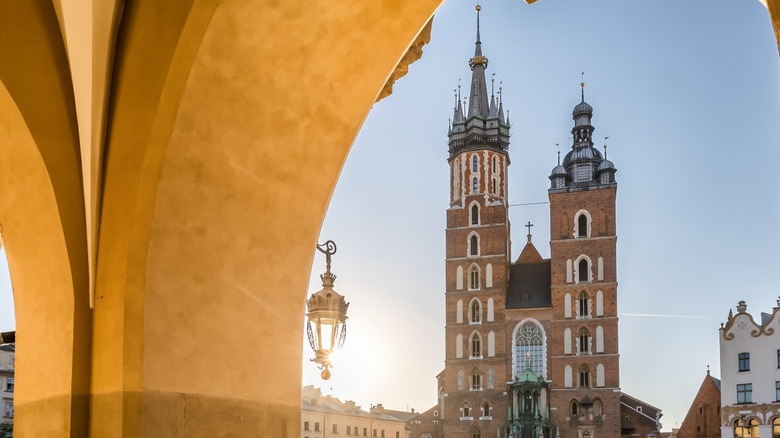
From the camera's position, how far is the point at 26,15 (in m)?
3.43

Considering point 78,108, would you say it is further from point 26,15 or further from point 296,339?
point 296,339

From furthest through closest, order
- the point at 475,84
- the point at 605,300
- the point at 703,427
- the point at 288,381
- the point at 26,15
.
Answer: the point at 475,84 < the point at 605,300 < the point at 703,427 < the point at 288,381 < the point at 26,15

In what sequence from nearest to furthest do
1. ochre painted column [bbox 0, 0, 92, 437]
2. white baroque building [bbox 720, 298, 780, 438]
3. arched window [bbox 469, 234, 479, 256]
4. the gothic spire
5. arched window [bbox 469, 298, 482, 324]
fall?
ochre painted column [bbox 0, 0, 92, 437], white baroque building [bbox 720, 298, 780, 438], arched window [bbox 469, 298, 482, 324], arched window [bbox 469, 234, 479, 256], the gothic spire

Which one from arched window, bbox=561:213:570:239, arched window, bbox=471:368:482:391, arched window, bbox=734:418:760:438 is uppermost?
arched window, bbox=561:213:570:239

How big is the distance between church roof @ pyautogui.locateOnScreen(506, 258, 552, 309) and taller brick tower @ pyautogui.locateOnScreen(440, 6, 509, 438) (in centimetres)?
118

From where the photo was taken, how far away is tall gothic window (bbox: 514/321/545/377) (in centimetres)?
6266

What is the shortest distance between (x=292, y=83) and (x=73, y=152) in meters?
0.93

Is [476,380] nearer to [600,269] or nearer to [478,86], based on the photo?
[600,269]

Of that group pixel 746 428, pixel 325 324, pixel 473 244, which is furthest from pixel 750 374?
pixel 325 324

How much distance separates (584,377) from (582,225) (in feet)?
36.2

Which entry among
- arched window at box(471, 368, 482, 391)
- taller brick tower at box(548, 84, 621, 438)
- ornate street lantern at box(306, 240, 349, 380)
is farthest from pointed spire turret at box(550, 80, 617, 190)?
ornate street lantern at box(306, 240, 349, 380)

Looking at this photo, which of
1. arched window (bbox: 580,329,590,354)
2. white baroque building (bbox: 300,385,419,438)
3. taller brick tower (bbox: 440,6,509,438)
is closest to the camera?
arched window (bbox: 580,329,590,354)

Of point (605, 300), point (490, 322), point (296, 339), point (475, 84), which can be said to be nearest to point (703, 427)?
point (605, 300)

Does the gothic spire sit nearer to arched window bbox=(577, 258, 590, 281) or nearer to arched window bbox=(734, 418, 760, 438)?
arched window bbox=(577, 258, 590, 281)
